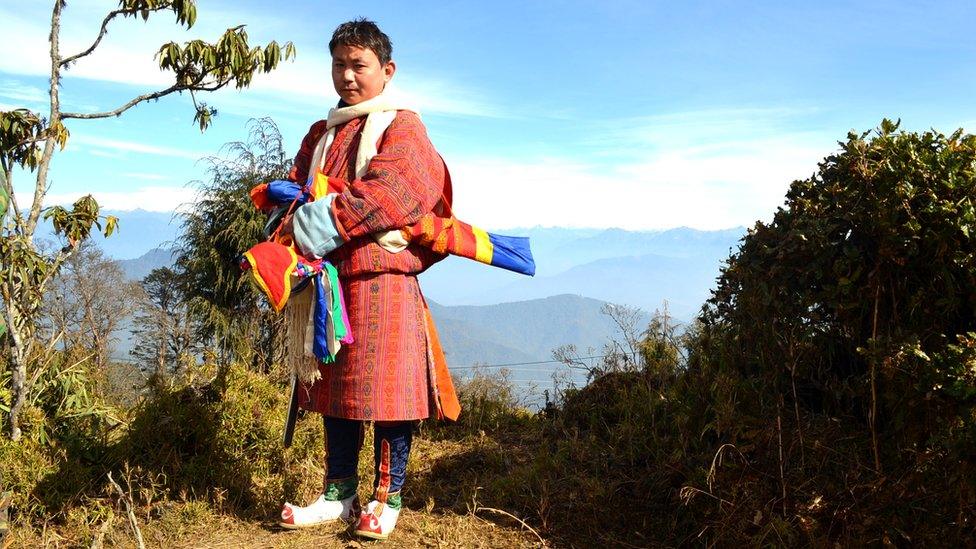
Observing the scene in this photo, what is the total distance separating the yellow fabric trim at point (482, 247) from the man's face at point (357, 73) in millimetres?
740

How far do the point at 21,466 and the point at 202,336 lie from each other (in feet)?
46.4

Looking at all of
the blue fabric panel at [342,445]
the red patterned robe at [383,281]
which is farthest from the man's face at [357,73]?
the blue fabric panel at [342,445]

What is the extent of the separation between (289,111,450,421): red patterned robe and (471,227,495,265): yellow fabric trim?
0.69 ft

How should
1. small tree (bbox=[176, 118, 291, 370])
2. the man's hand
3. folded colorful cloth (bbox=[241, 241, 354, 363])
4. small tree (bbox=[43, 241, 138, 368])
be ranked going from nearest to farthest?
folded colorful cloth (bbox=[241, 241, 354, 363]), the man's hand, small tree (bbox=[176, 118, 291, 370]), small tree (bbox=[43, 241, 138, 368])

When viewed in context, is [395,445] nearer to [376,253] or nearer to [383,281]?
[383,281]

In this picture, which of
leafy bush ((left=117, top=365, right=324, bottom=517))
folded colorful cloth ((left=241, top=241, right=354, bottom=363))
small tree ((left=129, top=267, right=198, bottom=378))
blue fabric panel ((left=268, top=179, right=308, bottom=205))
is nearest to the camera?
folded colorful cloth ((left=241, top=241, right=354, bottom=363))

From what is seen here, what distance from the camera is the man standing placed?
10.5ft

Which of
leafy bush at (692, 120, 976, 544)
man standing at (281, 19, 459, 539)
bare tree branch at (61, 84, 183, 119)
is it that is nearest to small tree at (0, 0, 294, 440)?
bare tree branch at (61, 84, 183, 119)

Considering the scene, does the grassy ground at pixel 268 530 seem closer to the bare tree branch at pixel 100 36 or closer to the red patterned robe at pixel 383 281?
the red patterned robe at pixel 383 281

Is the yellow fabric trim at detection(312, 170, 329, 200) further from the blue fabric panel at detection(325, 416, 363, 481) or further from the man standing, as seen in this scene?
the blue fabric panel at detection(325, 416, 363, 481)

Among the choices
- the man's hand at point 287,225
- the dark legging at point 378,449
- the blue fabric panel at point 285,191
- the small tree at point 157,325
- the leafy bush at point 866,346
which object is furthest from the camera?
the small tree at point 157,325

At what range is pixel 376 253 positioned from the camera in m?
3.32

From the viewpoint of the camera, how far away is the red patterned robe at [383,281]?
3.23m

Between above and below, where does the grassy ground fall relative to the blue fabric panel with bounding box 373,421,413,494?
below
